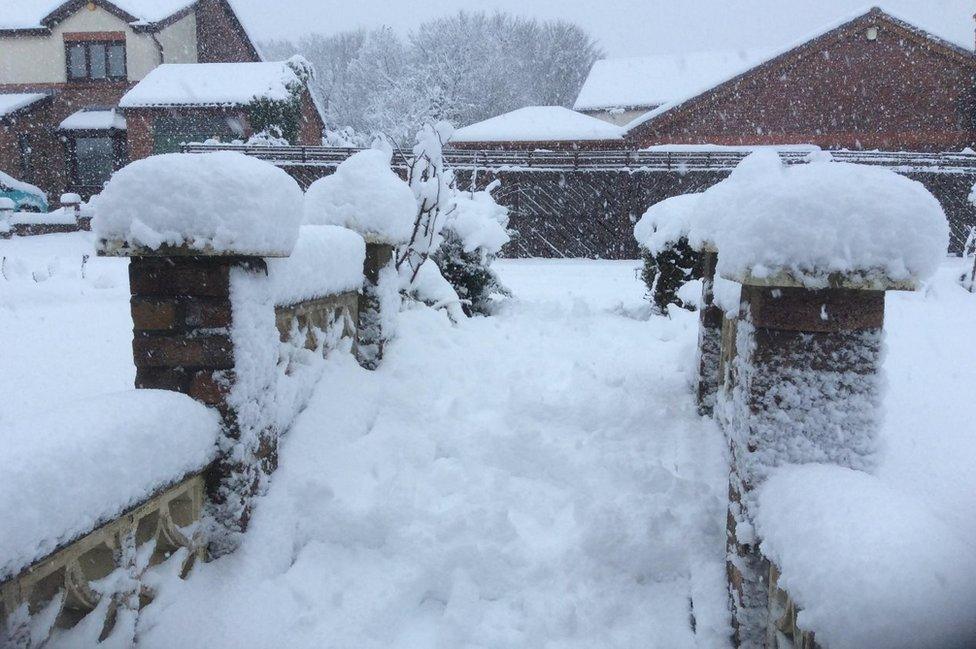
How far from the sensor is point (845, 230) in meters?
1.44

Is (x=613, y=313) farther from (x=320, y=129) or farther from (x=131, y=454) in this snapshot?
(x=320, y=129)

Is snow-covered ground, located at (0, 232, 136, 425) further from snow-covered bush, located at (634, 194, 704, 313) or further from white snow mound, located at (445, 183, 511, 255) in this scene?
snow-covered bush, located at (634, 194, 704, 313)

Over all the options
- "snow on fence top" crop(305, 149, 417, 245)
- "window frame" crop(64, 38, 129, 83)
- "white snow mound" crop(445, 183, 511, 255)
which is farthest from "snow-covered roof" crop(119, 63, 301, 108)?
"snow on fence top" crop(305, 149, 417, 245)

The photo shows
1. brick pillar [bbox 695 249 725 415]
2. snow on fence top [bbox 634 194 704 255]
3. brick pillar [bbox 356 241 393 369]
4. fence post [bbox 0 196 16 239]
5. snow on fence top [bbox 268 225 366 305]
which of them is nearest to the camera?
snow on fence top [bbox 268 225 366 305]

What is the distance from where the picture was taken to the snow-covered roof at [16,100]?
22047 millimetres

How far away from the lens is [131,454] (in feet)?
4.98

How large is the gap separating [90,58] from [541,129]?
16.7 m

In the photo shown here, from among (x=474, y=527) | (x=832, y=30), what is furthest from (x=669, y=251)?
(x=832, y=30)

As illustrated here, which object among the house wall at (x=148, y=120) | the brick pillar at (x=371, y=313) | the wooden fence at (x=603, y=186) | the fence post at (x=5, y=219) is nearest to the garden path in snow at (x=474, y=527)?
the brick pillar at (x=371, y=313)

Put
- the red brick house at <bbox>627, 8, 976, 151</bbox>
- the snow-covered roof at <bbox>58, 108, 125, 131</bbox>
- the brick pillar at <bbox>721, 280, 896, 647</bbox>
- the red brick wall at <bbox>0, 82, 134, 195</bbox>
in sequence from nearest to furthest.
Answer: the brick pillar at <bbox>721, 280, 896, 647</bbox> < the red brick house at <bbox>627, 8, 976, 151</bbox> < the snow-covered roof at <bbox>58, 108, 125, 131</bbox> < the red brick wall at <bbox>0, 82, 134, 195</bbox>

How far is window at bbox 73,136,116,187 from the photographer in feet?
76.4

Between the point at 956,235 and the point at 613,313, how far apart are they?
36.2 feet

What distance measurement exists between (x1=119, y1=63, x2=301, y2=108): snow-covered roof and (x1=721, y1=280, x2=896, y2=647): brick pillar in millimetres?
21877

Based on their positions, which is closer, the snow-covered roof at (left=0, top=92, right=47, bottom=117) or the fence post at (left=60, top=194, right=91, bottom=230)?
the fence post at (left=60, top=194, right=91, bottom=230)
